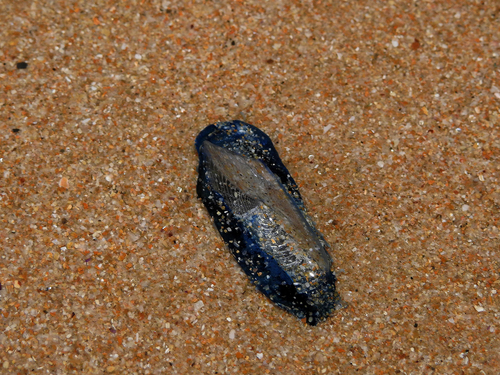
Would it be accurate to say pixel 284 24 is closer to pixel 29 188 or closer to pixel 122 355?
pixel 29 188

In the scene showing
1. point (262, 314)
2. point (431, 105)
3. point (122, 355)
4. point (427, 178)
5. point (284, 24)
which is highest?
point (284, 24)

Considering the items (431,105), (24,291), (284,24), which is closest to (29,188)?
(24,291)

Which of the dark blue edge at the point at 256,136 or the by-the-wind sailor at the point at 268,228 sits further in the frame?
the dark blue edge at the point at 256,136

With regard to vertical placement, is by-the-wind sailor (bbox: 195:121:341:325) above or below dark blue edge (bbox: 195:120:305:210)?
below

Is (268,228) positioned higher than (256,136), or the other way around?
(256,136)

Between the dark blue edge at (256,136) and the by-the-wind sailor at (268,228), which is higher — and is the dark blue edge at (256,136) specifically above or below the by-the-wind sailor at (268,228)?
above

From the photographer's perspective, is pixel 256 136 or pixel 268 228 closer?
pixel 268 228

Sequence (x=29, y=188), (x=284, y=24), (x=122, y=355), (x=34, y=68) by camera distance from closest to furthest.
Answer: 1. (x=122, y=355)
2. (x=29, y=188)
3. (x=34, y=68)
4. (x=284, y=24)

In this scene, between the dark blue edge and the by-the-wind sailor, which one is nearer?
the by-the-wind sailor
